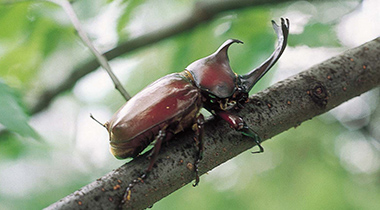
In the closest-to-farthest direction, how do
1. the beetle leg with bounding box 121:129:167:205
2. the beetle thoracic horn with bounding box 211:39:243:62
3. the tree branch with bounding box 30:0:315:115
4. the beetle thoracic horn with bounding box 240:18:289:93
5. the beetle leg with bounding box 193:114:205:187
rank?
1. the beetle leg with bounding box 121:129:167:205
2. the beetle leg with bounding box 193:114:205:187
3. the beetle thoracic horn with bounding box 240:18:289:93
4. the beetle thoracic horn with bounding box 211:39:243:62
5. the tree branch with bounding box 30:0:315:115

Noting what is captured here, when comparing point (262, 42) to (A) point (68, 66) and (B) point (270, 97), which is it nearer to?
(B) point (270, 97)

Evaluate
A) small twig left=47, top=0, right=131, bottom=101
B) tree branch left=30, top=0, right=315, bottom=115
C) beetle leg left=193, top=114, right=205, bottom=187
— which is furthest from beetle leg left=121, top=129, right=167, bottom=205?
tree branch left=30, top=0, right=315, bottom=115

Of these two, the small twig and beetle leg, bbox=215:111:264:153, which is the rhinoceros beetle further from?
the small twig

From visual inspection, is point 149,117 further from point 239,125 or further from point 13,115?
point 13,115

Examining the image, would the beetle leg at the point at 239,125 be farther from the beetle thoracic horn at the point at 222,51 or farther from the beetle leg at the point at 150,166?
the beetle thoracic horn at the point at 222,51

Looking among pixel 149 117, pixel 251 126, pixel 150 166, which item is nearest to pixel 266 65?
pixel 251 126
